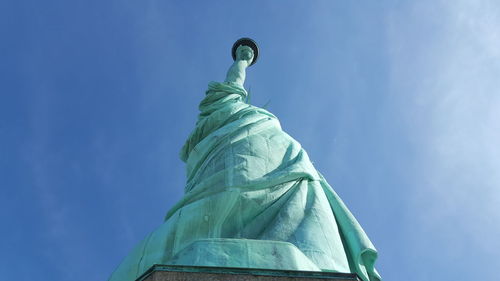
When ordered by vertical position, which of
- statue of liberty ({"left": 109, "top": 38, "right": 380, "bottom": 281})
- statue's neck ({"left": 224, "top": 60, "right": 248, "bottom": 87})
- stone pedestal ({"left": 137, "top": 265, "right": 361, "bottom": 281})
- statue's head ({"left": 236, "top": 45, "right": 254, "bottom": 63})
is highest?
statue's head ({"left": 236, "top": 45, "right": 254, "bottom": 63})

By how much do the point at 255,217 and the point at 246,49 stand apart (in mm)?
8416

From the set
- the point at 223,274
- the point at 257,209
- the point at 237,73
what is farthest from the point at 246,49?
the point at 223,274

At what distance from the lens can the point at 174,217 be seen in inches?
249

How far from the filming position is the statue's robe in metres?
5.86

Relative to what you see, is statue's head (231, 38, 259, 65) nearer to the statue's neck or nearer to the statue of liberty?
the statue's neck

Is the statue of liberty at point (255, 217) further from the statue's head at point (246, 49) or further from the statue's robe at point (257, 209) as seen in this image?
the statue's head at point (246, 49)

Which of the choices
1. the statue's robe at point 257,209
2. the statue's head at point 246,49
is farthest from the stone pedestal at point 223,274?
the statue's head at point 246,49

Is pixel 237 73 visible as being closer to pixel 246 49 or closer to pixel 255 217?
pixel 246 49

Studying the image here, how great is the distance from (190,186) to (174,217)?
1.40m

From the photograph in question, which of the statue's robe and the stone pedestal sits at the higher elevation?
the statue's robe

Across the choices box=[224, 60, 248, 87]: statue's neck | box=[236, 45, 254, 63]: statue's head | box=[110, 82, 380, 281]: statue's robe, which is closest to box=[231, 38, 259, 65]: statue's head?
box=[236, 45, 254, 63]: statue's head

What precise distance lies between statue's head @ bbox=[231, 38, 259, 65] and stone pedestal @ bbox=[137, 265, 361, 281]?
10.7 meters

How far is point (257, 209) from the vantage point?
6465 mm

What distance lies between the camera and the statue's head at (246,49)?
46.6 ft
